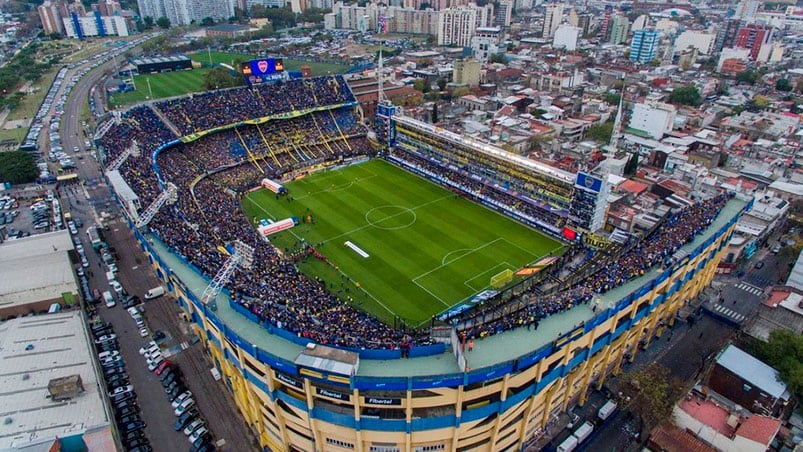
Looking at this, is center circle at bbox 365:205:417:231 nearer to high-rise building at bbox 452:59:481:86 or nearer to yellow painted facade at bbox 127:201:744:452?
yellow painted facade at bbox 127:201:744:452

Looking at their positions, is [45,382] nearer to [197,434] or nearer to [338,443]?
[197,434]

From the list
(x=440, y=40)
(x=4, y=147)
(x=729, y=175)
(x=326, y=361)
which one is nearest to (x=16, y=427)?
(x=326, y=361)

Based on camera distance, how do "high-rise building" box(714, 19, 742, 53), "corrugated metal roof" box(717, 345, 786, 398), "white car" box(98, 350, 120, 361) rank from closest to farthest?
"corrugated metal roof" box(717, 345, 786, 398) → "white car" box(98, 350, 120, 361) → "high-rise building" box(714, 19, 742, 53)

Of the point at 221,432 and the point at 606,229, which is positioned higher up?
the point at 606,229

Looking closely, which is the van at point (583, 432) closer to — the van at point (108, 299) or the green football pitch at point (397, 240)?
the green football pitch at point (397, 240)

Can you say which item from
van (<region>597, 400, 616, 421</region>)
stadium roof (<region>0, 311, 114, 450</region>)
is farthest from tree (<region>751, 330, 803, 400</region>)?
stadium roof (<region>0, 311, 114, 450</region>)

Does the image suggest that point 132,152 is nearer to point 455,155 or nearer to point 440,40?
point 455,155

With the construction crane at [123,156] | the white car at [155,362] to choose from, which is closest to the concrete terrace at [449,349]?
the white car at [155,362]

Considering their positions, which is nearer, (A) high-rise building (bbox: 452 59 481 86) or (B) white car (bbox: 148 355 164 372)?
(B) white car (bbox: 148 355 164 372)
